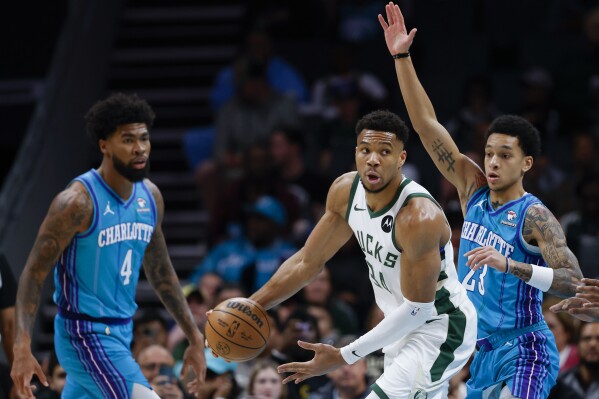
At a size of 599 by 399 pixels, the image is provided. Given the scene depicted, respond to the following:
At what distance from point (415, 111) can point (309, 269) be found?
1.42m

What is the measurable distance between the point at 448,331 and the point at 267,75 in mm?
7405

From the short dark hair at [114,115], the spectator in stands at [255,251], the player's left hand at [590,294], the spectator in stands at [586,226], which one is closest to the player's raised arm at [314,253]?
the short dark hair at [114,115]

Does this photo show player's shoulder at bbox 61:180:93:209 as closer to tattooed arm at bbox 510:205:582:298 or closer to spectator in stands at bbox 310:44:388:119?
tattooed arm at bbox 510:205:582:298

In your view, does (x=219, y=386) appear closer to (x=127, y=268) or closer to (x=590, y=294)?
(x=127, y=268)

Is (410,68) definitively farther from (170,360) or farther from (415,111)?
(170,360)

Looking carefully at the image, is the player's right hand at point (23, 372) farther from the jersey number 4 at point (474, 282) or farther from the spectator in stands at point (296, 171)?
the spectator in stands at point (296, 171)

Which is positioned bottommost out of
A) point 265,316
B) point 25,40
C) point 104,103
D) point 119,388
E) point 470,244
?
point 119,388

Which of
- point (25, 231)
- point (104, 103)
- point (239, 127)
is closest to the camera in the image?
point (104, 103)

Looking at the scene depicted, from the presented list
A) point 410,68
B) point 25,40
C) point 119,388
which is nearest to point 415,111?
point 410,68

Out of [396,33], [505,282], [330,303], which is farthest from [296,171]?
[505,282]

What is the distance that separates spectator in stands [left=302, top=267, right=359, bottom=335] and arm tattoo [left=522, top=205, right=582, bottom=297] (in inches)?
158

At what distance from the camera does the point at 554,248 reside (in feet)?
22.4

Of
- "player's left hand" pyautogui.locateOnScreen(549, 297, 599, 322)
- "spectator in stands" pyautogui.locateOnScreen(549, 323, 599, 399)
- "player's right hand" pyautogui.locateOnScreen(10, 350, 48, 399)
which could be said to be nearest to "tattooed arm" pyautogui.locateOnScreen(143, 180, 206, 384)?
"player's right hand" pyautogui.locateOnScreen(10, 350, 48, 399)

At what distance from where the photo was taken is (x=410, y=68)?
7711 millimetres
